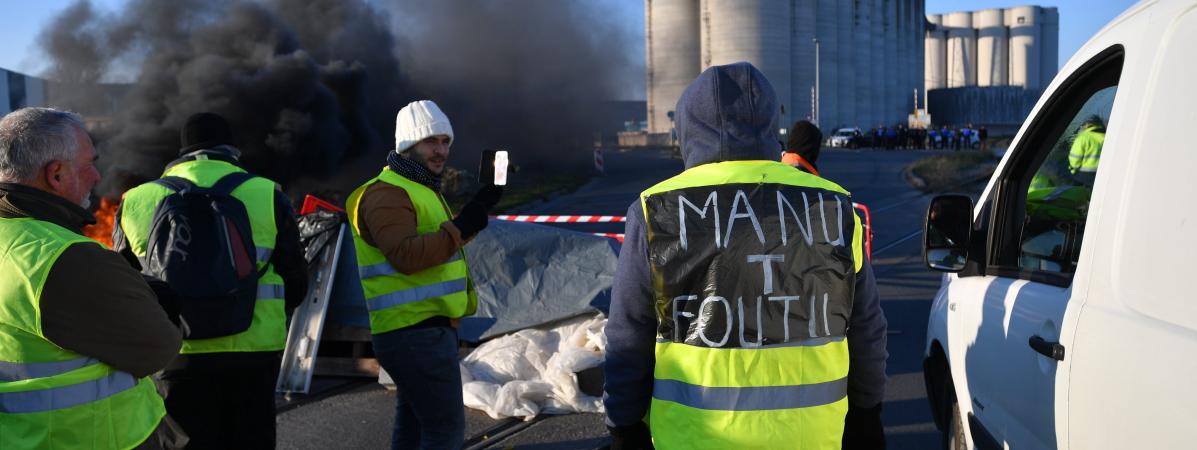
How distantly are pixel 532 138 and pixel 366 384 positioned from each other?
1168 inches

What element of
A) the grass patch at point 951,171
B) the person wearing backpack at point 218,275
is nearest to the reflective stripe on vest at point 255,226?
the person wearing backpack at point 218,275

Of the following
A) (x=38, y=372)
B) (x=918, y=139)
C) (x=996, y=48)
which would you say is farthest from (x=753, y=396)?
(x=996, y=48)

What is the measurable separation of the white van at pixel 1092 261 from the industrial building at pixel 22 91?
21.1m

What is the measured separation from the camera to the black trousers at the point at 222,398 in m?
3.42

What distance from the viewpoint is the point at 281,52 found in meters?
21.5

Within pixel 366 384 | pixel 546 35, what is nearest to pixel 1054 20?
pixel 546 35

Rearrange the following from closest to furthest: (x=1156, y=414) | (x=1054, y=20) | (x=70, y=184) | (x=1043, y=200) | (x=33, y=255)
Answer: (x=1156, y=414), (x=33, y=255), (x=70, y=184), (x=1043, y=200), (x=1054, y=20)

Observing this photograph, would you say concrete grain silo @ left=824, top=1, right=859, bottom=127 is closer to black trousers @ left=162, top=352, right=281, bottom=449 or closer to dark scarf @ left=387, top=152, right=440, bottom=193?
dark scarf @ left=387, top=152, right=440, bottom=193

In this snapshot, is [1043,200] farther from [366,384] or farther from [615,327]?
[366,384]

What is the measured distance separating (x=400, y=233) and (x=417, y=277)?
188mm

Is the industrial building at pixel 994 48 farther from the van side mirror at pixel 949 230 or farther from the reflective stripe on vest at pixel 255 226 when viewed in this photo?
the reflective stripe on vest at pixel 255 226

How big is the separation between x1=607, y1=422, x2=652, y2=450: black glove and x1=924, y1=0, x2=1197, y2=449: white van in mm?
936

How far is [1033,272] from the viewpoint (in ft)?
8.55

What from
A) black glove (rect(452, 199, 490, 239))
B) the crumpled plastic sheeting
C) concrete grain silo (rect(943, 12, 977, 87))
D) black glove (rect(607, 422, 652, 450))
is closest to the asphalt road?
the crumpled plastic sheeting
